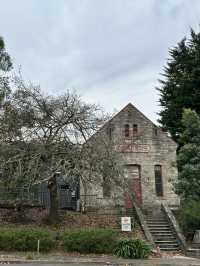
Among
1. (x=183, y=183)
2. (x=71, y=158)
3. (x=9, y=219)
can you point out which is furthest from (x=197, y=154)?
(x=9, y=219)

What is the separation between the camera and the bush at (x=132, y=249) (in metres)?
18.0

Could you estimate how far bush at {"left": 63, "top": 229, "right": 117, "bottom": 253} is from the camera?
18.2 metres

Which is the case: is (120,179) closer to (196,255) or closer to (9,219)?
(196,255)

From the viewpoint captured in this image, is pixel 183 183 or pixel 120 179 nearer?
pixel 120 179

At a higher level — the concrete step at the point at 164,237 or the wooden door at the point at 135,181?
the wooden door at the point at 135,181

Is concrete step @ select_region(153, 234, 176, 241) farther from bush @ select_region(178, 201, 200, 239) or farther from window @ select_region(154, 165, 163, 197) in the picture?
window @ select_region(154, 165, 163, 197)

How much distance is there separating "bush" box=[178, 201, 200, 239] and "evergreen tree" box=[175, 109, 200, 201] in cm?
101

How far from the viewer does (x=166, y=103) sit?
127 feet

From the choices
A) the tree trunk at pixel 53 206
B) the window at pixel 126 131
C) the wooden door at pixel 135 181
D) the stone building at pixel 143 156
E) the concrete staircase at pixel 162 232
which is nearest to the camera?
the concrete staircase at pixel 162 232

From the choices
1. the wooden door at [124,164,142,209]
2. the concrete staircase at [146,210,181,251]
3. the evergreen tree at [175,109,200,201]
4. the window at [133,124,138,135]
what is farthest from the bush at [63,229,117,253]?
the window at [133,124,138,135]

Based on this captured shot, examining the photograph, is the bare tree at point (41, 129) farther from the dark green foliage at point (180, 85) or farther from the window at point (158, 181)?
the dark green foliage at point (180, 85)

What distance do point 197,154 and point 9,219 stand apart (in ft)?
39.0

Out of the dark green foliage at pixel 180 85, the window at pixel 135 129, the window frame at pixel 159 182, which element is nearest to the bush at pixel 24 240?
the window frame at pixel 159 182

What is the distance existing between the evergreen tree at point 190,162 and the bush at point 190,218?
1.01m
